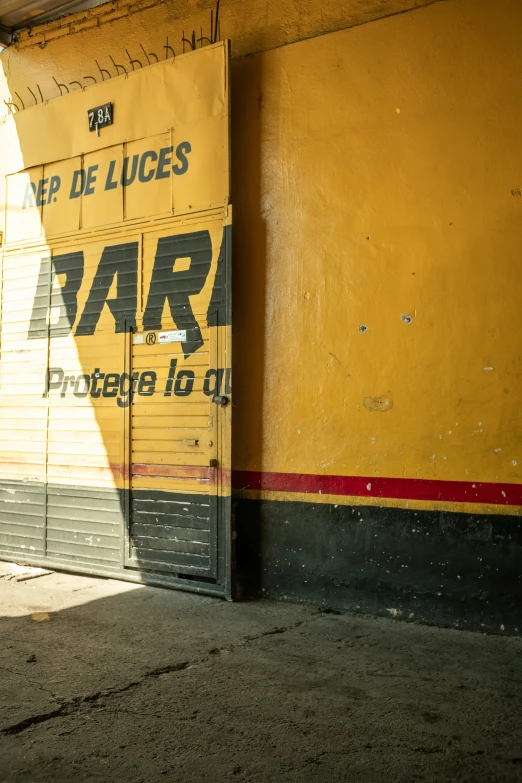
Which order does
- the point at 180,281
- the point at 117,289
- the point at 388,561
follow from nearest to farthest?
the point at 388,561
the point at 180,281
the point at 117,289

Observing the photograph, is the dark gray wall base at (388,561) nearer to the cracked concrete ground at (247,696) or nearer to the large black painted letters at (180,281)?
the cracked concrete ground at (247,696)

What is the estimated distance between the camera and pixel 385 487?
4121 mm

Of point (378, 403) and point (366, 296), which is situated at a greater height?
point (366, 296)

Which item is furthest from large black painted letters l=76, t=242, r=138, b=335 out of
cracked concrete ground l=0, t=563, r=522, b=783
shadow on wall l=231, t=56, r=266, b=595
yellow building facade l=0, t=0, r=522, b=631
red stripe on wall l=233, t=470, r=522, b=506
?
cracked concrete ground l=0, t=563, r=522, b=783

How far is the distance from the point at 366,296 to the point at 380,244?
33 cm

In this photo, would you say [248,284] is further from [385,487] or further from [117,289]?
[385,487]

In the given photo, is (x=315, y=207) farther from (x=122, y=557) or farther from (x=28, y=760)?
(x=28, y=760)

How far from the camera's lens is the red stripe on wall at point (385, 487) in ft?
12.5

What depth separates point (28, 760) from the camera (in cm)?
234

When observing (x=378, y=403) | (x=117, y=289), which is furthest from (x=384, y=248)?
(x=117, y=289)

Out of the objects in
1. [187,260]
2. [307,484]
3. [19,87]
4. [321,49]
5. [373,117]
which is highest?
[19,87]

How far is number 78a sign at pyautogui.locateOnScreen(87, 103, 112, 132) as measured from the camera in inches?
201

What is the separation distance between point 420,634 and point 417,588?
283mm

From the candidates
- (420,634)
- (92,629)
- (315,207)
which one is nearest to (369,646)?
(420,634)
